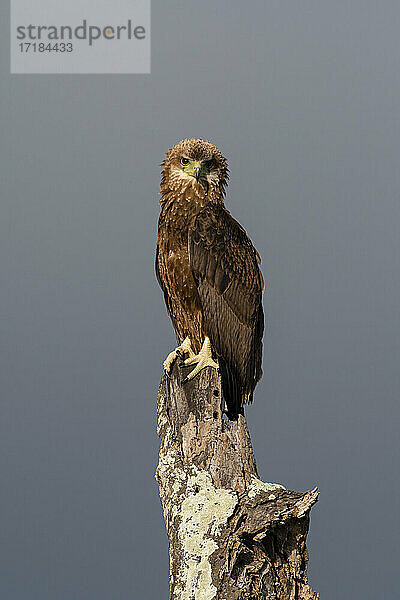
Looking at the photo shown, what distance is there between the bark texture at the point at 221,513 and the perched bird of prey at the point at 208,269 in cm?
44

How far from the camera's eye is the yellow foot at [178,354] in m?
6.30

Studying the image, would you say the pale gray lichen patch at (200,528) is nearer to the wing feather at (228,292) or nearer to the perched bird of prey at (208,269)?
the perched bird of prey at (208,269)

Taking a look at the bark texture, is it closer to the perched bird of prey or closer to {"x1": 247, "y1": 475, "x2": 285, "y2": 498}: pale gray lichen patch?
{"x1": 247, "y1": 475, "x2": 285, "y2": 498}: pale gray lichen patch

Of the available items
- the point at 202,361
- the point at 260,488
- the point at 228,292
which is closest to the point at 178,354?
the point at 202,361

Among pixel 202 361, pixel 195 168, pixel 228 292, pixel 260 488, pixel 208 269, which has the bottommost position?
pixel 260 488

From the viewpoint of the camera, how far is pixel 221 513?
5.52 metres

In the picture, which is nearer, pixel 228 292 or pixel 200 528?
pixel 200 528

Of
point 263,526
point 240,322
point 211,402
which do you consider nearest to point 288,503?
point 263,526

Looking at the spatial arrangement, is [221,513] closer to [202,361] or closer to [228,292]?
[202,361]

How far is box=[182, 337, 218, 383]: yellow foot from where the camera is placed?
Result: 242 inches

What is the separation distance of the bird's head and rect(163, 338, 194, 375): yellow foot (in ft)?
4.00

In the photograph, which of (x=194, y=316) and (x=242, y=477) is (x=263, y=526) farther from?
(x=194, y=316)

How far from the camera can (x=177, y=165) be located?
21.7 ft

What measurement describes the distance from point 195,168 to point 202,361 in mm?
1504
